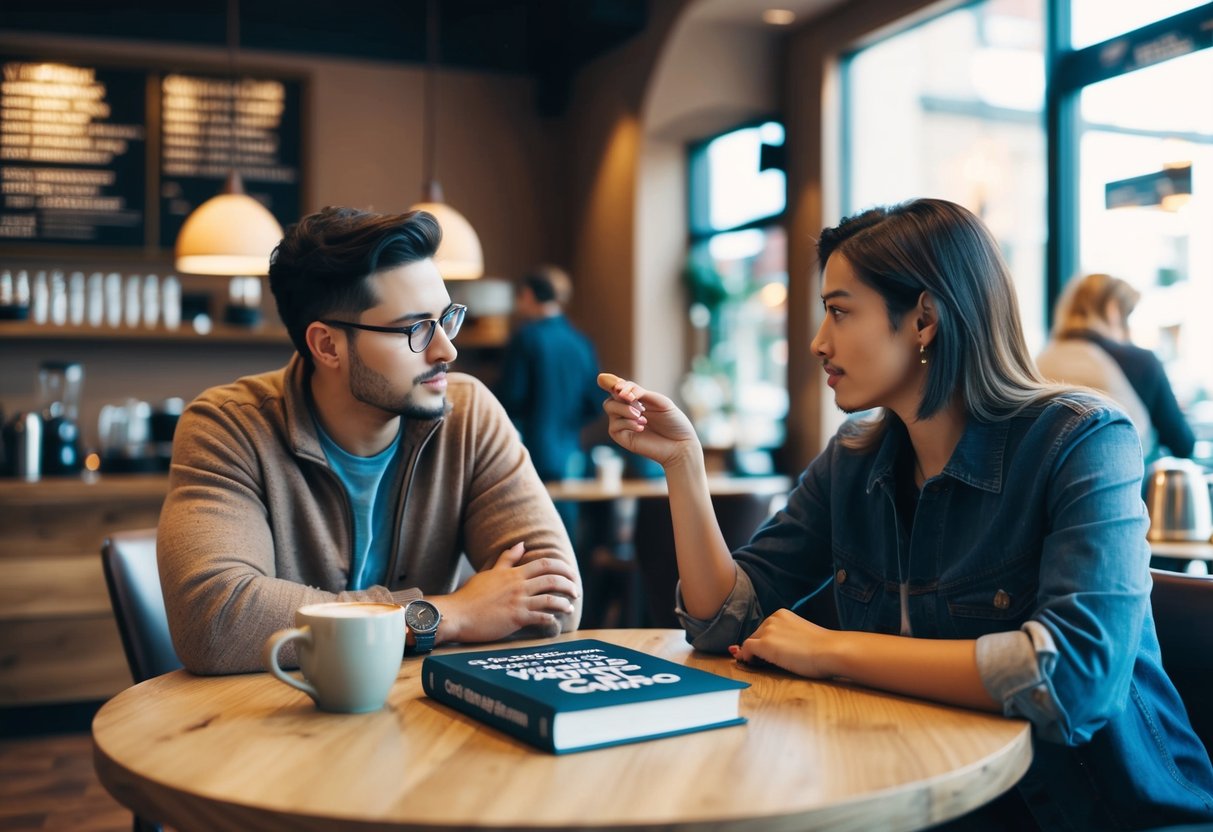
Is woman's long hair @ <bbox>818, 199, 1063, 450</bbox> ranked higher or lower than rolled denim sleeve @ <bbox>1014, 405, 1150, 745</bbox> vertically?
higher

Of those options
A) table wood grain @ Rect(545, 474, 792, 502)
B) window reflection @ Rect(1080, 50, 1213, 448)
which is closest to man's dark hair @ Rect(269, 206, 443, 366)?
table wood grain @ Rect(545, 474, 792, 502)

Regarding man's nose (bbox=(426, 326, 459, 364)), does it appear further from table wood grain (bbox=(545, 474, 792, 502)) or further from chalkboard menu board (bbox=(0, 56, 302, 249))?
chalkboard menu board (bbox=(0, 56, 302, 249))

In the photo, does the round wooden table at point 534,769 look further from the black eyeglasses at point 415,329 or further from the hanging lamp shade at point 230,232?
the hanging lamp shade at point 230,232

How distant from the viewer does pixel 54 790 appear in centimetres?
333

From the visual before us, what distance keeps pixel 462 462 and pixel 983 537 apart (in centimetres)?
85

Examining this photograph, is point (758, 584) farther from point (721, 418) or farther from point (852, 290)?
point (721, 418)

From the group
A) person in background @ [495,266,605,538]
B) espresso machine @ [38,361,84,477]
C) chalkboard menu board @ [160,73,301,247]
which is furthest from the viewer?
chalkboard menu board @ [160,73,301,247]

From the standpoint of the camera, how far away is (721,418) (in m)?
6.04

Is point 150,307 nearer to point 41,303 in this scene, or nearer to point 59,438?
point 41,303

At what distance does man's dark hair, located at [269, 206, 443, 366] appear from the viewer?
68.6 inches

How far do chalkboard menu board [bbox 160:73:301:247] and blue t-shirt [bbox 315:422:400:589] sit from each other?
448 centimetres

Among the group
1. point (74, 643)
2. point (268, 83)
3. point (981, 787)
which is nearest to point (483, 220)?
point (268, 83)

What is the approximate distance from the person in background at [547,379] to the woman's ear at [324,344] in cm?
335

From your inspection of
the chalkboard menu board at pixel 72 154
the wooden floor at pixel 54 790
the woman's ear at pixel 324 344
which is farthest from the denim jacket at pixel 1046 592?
the chalkboard menu board at pixel 72 154
